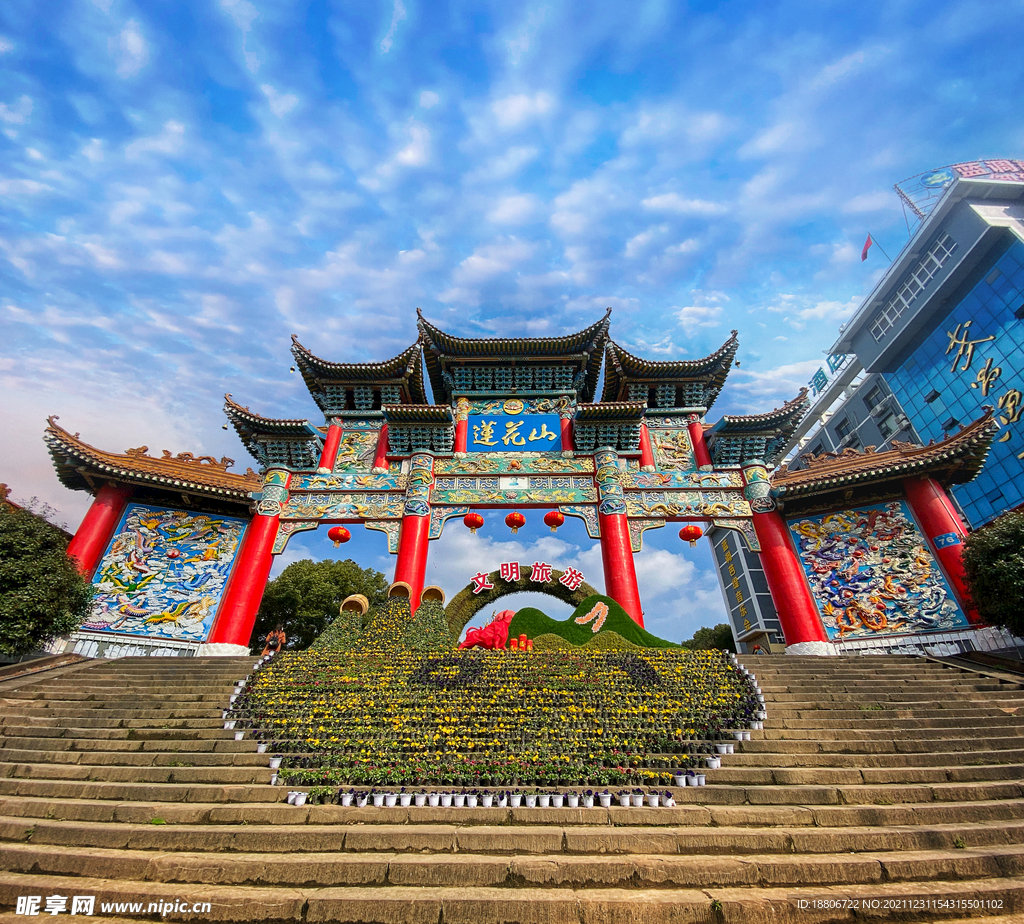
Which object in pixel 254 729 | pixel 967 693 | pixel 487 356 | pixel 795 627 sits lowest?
pixel 254 729

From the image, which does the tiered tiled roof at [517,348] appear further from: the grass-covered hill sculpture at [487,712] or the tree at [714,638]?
the tree at [714,638]

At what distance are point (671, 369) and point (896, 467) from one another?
6.98 meters

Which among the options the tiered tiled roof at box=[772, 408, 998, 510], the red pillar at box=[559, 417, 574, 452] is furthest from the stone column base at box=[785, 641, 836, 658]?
the red pillar at box=[559, 417, 574, 452]

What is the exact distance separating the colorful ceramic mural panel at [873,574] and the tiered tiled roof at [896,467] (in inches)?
32.4

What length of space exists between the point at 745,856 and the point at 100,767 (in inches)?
283

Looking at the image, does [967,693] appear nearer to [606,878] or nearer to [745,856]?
[745,856]

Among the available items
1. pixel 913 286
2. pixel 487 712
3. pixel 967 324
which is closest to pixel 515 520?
pixel 487 712

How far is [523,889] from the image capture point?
3.27 meters

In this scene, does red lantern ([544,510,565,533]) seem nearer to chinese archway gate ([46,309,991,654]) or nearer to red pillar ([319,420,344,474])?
chinese archway gate ([46,309,991,654])

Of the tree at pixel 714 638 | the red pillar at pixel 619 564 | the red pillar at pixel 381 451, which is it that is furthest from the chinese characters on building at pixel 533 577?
the tree at pixel 714 638

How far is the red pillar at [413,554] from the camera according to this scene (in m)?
12.5

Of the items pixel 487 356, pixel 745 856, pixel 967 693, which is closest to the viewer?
pixel 745 856

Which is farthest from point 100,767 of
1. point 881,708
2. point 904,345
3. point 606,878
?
point 904,345

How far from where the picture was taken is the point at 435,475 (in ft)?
47.6
